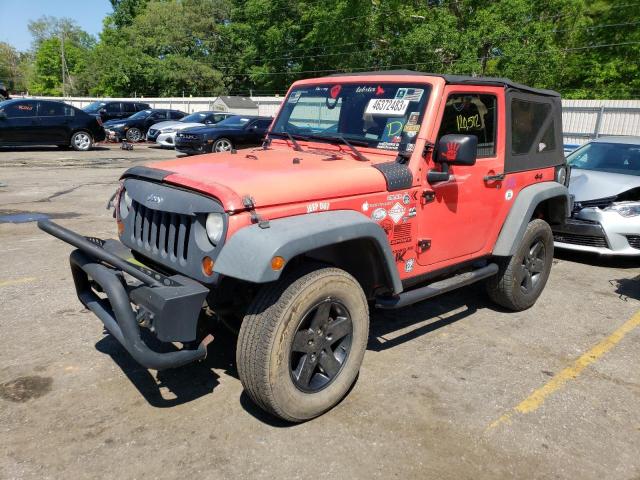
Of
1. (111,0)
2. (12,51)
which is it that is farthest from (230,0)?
(12,51)

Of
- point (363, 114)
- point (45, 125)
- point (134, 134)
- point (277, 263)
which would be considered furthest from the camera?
point (134, 134)

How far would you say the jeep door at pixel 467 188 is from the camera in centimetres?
393

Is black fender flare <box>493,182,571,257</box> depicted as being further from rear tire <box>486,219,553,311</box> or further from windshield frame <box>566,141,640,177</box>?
windshield frame <box>566,141,640,177</box>

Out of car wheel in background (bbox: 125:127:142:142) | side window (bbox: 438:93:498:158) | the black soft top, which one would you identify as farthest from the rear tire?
car wheel in background (bbox: 125:127:142:142)

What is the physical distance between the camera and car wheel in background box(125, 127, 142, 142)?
22.9 m

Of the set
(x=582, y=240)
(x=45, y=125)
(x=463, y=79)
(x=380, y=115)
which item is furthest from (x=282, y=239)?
(x=45, y=125)

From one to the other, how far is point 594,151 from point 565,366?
513cm

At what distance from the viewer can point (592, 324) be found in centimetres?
497

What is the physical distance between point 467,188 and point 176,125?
1822cm

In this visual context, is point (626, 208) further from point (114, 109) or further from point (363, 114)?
point (114, 109)

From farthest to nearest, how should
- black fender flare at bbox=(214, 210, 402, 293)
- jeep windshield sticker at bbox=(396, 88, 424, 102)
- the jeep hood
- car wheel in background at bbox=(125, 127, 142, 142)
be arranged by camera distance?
car wheel in background at bbox=(125, 127, 142, 142) → jeep windshield sticker at bbox=(396, 88, 424, 102) → the jeep hood → black fender flare at bbox=(214, 210, 402, 293)

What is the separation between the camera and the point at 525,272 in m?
5.01

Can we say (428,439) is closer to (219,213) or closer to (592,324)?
(219,213)

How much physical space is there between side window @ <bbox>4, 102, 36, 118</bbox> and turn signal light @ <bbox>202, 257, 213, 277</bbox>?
16.6 metres
